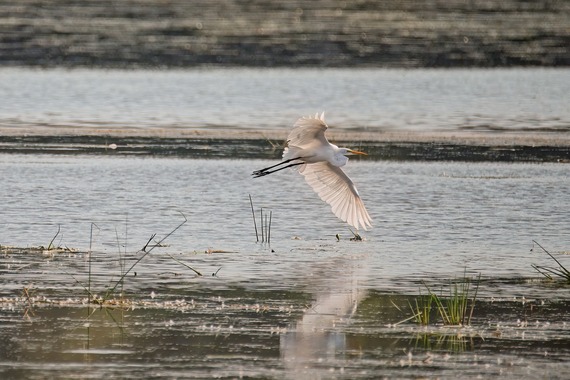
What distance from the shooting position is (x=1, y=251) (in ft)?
35.9

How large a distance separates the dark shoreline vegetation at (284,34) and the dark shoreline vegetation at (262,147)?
11.7m

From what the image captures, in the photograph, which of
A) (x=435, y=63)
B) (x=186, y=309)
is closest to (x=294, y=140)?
(x=186, y=309)

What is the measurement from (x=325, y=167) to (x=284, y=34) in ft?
88.2

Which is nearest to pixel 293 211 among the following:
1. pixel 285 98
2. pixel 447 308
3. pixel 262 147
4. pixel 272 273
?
pixel 272 273

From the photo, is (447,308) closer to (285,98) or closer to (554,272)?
(554,272)

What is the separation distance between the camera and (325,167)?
12.2 m

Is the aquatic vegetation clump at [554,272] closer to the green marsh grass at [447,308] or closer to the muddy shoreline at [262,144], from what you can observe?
the green marsh grass at [447,308]

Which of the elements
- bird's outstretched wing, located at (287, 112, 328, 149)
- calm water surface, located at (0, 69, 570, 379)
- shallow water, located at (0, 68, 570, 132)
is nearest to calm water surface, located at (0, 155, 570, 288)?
calm water surface, located at (0, 69, 570, 379)

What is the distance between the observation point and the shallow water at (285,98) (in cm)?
2138

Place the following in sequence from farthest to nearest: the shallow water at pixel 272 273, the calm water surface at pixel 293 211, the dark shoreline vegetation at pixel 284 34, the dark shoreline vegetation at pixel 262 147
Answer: the dark shoreline vegetation at pixel 284 34 < the dark shoreline vegetation at pixel 262 147 < the calm water surface at pixel 293 211 < the shallow water at pixel 272 273

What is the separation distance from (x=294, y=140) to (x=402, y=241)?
1.32m

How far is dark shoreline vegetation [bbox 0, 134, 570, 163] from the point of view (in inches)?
694

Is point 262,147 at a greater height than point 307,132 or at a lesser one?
greater

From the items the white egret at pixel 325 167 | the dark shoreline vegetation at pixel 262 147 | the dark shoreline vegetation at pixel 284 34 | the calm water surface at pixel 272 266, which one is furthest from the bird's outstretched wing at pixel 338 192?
the dark shoreline vegetation at pixel 284 34
